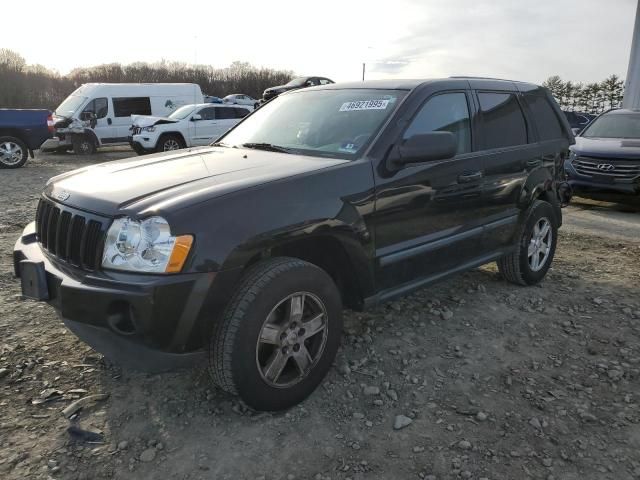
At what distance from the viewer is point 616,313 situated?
4.05 meters

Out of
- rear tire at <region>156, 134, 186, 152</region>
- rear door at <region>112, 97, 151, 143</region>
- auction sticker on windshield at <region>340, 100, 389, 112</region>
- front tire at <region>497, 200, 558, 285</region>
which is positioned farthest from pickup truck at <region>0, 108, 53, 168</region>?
front tire at <region>497, 200, 558, 285</region>

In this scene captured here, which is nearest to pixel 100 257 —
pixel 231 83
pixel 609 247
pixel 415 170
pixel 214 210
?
pixel 214 210

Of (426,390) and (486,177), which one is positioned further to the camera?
(486,177)

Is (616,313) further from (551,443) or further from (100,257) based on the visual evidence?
(100,257)

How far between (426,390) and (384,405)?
30cm

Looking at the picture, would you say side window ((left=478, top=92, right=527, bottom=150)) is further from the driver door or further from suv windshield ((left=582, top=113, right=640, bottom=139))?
the driver door

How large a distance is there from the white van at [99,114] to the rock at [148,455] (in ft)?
48.8

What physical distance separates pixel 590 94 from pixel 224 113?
20.3 metres

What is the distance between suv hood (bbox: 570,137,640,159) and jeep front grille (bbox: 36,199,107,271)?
7.58 meters

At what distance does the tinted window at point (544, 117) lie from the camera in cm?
450

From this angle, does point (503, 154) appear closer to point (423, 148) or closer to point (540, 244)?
point (540, 244)

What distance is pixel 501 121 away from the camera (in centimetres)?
409

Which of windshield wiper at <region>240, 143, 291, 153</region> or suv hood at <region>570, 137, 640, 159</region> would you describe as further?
suv hood at <region>570, 137, 640, 159</region>

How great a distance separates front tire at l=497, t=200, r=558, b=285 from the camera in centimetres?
438
